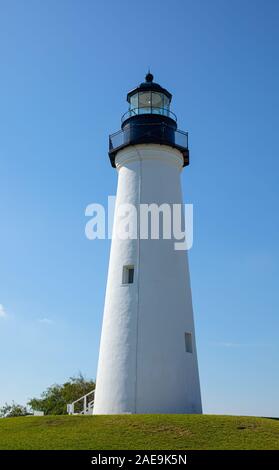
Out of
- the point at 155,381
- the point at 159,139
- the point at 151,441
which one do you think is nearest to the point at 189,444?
the point at 151,441

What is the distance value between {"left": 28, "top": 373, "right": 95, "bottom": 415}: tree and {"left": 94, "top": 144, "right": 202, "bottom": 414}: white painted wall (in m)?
15.9

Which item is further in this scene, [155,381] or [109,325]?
[109,325]

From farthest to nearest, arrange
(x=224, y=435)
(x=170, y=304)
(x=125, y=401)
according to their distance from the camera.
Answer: (x=170, y=304), (x=125, y=401), (x=224, y=435)

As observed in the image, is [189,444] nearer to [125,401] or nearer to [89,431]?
[89,431]

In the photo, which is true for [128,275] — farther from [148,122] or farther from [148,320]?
[148,122]

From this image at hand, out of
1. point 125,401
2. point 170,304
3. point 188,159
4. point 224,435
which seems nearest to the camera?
point 224,435

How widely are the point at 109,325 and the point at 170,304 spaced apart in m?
2.64

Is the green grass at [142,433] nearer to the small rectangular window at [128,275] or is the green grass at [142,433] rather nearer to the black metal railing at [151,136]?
the small rectangular window at [128,275]

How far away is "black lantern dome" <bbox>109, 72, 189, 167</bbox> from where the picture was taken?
22.9m

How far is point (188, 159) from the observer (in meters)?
24.2

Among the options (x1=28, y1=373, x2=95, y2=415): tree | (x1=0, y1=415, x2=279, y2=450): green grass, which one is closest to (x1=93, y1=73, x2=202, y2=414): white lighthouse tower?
(x1=0, y1=415, x2=279, y2=450): green grass

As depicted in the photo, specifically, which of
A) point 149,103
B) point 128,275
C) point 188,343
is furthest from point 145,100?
point 188,343

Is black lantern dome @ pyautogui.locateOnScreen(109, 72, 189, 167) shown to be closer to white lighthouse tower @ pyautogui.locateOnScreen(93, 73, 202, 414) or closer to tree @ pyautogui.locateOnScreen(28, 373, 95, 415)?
white lighthouse tower @ pyautogui.locateOnScreen(93, 73, 202, 414)

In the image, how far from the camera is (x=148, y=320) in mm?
20281
